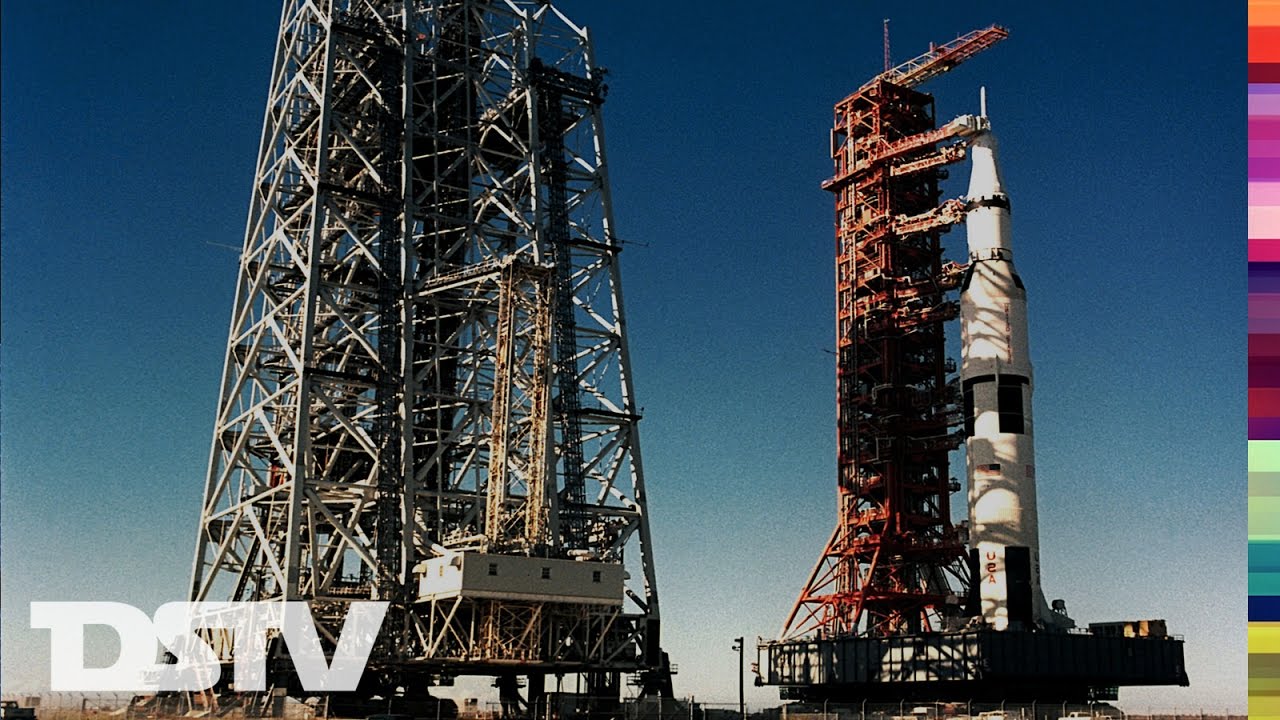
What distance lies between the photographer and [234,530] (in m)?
72.9

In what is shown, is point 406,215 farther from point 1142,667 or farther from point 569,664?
point 1142,667

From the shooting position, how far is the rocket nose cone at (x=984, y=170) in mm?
83625

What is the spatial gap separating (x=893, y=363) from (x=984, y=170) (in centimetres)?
1441

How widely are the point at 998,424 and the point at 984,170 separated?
16.1m

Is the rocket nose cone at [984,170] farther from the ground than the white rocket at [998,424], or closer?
farther from the ground

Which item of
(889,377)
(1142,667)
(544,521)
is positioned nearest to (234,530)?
(544,521)

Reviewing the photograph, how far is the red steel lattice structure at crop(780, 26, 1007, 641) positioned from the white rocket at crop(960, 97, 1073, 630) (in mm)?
5120

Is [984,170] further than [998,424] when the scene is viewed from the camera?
Yes

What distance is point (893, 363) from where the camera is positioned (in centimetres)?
9188

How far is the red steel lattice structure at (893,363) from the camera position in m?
87.8

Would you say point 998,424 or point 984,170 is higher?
point 984,170

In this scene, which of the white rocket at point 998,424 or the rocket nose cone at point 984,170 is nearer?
the white rocket at point 998,424

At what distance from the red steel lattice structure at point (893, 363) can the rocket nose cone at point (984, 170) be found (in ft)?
3.76

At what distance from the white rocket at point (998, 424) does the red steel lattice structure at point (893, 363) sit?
16.8 ft
